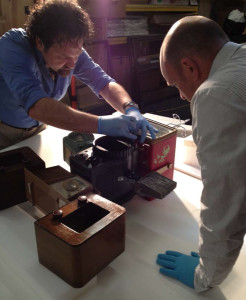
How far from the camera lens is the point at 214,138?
0.64 metres

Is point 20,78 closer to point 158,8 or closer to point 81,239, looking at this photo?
point 81,239

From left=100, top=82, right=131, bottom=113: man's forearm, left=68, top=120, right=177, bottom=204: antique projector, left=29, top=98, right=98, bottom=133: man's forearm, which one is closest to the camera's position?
left=68, top=120, right=177, bottom=204: antique projector

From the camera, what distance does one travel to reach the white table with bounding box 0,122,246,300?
76 cm

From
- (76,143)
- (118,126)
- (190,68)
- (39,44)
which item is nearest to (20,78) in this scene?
(39,44)

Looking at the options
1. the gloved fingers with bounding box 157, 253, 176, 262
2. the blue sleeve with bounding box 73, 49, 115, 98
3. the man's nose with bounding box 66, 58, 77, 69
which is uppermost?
the man's nose with bounding box 66, 58, 77, 69

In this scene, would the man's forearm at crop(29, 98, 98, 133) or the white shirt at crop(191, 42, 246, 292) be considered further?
the man's forearm at crop(29, 98, 98, 133)

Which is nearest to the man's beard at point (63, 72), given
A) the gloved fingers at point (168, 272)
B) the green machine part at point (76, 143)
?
the green machine part at point (76, 143)

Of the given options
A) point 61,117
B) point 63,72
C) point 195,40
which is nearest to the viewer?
point 195,40

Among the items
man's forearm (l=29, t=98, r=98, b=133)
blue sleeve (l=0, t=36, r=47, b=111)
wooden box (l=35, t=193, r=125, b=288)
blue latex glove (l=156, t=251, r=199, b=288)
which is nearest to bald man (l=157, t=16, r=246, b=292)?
blue latex glove (l=156, t=251, r=199, b=288)

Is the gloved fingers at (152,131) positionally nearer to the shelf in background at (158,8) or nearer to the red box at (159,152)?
the red box at (159,152)

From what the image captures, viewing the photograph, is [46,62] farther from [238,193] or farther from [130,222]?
[238,193]

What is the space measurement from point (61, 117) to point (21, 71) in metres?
0.25

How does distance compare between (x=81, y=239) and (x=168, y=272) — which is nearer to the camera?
(x=81, y=239)

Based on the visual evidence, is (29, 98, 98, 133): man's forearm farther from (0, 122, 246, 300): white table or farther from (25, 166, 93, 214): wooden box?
(0, 122, 246, 300): white table
